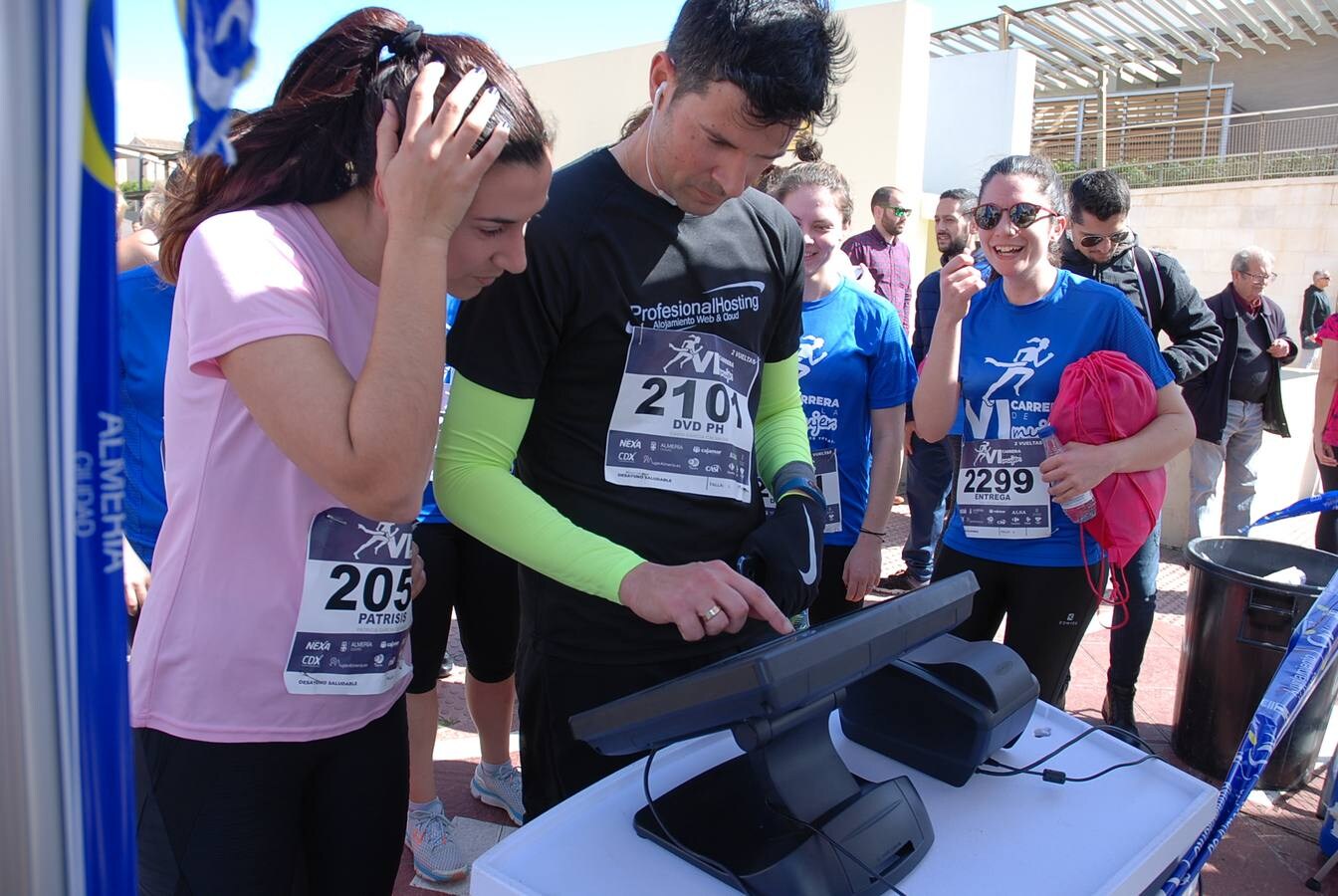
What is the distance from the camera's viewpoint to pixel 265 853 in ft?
4.17

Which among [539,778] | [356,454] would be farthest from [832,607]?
[356,454]

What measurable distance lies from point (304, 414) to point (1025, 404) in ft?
6.78

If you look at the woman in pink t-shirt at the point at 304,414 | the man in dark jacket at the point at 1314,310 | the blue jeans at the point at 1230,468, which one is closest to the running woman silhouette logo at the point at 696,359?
the woman in pink t-shirt at the point at 304,414

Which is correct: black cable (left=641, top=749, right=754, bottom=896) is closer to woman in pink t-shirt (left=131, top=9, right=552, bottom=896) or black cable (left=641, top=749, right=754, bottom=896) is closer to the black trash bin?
woman in pink t-shirt (left=131, top=9, right=552, bottom=896)

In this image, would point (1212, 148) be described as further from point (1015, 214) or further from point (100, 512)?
point (100, 512)

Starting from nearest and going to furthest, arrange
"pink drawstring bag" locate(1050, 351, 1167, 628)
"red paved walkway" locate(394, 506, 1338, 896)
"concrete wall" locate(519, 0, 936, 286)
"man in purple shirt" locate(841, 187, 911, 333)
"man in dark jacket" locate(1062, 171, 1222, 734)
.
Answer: "pink drawstring bag" locate(1050, 351, 1167, 628) < "red paved walkway" locate(394, 506, 1338, 896) < "man in dark jacket" locate(1062, 171, 1222, 734) < "man in purple shirt" locate(841, 187, 911, 333) < "concrete wall" locate(519, 0, 936, 286)

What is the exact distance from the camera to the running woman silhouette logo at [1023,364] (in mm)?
2617

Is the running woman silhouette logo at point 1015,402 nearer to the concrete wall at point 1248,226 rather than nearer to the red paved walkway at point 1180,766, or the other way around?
the red paved walkway at point 1180,766

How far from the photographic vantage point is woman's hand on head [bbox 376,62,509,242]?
1086mm

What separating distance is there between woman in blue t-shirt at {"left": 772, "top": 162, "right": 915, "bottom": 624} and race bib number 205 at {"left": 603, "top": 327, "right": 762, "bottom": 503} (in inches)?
55.9

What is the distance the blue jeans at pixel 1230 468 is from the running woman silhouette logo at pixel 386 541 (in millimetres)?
5560

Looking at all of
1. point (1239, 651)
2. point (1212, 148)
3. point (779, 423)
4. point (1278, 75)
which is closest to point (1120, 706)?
point (1239, 651)

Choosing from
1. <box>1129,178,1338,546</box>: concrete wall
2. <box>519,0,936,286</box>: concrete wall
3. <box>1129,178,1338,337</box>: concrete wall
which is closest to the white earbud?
<box>519,0,936,286</box>: concrete wall

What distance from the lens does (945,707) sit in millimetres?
1245
